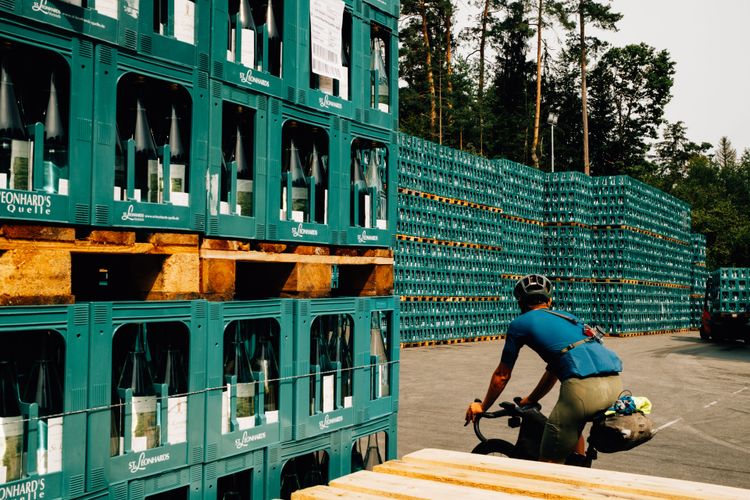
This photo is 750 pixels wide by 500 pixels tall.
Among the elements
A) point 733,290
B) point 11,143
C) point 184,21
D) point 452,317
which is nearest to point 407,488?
point 11,143

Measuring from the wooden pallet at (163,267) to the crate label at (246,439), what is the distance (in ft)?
2.62

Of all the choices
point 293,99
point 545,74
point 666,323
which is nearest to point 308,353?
point 293,99

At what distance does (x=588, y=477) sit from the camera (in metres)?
3.66

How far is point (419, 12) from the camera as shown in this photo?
3684cm

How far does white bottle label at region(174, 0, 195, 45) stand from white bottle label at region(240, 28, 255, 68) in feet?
1.32

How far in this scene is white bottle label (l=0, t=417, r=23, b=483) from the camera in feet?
11.3

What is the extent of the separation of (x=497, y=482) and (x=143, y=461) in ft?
5.70

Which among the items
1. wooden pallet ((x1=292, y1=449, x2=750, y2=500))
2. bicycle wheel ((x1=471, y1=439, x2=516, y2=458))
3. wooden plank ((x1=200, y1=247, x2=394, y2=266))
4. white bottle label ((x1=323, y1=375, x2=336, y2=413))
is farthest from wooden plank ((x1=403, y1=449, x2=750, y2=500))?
wooden plank ((x1=200, y1=247, x2=394, y2=266))

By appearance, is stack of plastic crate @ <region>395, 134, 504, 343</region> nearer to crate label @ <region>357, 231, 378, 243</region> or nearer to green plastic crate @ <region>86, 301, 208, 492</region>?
crate label @ <region>357, 231, 378, 243</region>

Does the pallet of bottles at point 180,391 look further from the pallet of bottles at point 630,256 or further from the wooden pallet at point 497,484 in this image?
the pallet of bottles at point 630,256

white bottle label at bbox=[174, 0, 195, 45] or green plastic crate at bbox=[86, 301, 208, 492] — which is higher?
white bottle label at bbox=[174, 0, 195, 45]

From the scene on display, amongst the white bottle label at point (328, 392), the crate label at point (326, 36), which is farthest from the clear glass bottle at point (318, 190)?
the white bottle label at point (328, 392)

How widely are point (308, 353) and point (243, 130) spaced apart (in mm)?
1461

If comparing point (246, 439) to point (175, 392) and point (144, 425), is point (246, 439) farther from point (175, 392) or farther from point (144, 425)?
point (144, 425)
